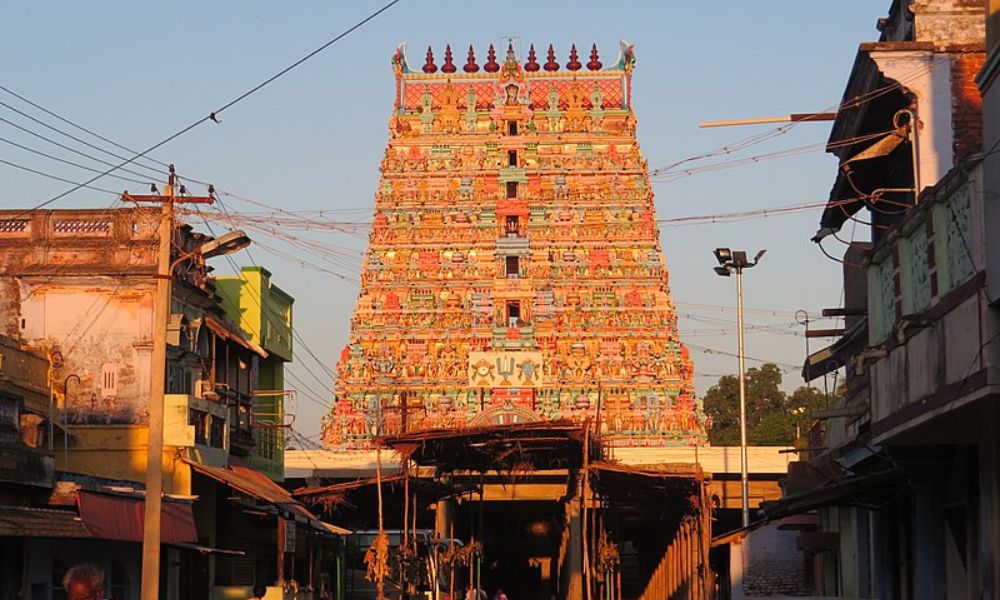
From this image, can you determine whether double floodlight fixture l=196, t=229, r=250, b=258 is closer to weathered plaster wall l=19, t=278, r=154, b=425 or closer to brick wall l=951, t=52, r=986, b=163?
weathered plaster wall l=19, t=278, r=154, b=425

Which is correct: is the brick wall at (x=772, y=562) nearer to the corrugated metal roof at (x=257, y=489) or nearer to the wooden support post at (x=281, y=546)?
the corrugated metal roof at (x=257, y=489)

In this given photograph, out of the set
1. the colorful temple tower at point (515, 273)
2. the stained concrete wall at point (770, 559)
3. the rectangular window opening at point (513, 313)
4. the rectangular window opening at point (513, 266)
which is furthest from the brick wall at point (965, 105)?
the rectangular window opening at point (513, 266)

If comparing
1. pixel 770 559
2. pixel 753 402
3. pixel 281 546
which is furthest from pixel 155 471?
pixel 753 402

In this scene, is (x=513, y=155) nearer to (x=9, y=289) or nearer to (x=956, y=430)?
(x=9, y=289)

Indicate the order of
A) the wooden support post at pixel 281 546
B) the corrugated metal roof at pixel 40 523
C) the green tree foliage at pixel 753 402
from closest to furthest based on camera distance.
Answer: the corrugated metal roof at pixel 40 523, the wooden support post at pixel 281 546, the green tree foliage at pixel 753 402

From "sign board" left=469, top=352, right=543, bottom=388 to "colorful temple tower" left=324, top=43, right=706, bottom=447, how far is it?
0.06 m

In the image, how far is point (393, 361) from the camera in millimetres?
65375

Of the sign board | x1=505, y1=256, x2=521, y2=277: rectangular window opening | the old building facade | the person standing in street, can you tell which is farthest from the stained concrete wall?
x1=505, y1=256, x2=521, y2=277: rectangular window opening

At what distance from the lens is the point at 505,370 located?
6444 cm

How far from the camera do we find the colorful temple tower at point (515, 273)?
64.1 metres

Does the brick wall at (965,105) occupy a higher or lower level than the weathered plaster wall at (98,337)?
higher

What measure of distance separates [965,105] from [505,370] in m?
45.0

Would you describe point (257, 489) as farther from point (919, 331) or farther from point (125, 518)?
point (919, 331)

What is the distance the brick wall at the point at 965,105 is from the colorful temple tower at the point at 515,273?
138 ft
